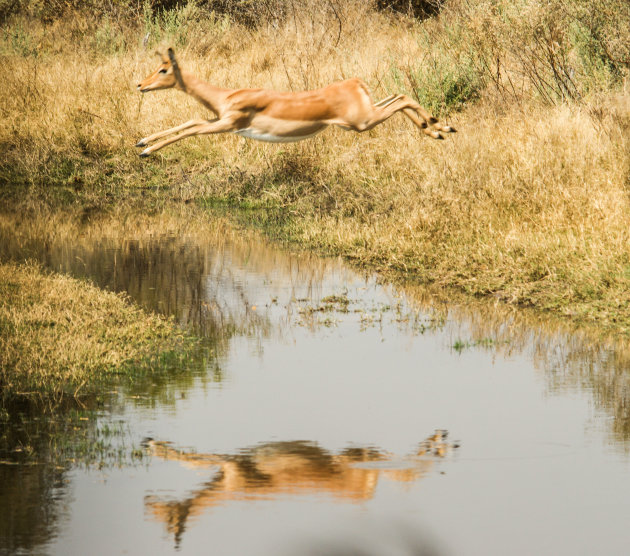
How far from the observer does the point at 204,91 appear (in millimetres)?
14148

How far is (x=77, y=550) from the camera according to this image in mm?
4891

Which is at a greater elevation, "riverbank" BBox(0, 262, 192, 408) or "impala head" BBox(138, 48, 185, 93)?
"impala head" BBox(138, 48, 185, 93)

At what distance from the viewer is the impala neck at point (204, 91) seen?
1406 cm

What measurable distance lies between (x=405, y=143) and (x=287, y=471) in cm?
1057

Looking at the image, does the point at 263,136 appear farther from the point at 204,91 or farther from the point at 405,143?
the point at 405,143

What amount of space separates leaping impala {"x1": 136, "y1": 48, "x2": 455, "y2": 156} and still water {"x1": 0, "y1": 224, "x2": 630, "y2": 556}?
15.0 feet

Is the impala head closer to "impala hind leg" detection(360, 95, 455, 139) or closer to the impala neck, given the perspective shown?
the impala neck

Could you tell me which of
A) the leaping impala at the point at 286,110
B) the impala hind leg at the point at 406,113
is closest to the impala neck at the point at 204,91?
the leaping impala at the point at 286,110

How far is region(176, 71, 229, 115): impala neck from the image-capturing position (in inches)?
554

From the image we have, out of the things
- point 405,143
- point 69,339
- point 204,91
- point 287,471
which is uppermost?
point 204,91

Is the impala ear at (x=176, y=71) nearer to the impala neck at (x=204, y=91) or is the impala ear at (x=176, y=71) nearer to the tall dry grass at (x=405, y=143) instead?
the impala neck at (x=204, y=91)

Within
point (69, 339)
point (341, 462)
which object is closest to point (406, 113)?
point (69, 339)

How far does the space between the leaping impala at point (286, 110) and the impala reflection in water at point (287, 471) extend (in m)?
7.73

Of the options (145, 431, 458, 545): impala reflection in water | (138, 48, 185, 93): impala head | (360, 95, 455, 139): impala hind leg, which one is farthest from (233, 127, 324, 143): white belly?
(145, 431, 458, 545): impala reflection in water
